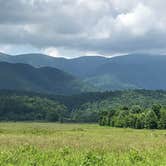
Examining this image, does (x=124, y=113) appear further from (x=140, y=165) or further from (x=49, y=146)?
(x=140, y=165)

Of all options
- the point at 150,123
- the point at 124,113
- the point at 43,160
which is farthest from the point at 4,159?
the point at 124,113

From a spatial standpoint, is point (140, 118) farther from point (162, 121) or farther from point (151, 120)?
point (162, 121)

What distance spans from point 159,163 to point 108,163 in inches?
130

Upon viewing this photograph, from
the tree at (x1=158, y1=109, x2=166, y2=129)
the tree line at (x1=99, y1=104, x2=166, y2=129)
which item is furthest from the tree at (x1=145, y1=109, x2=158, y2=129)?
the tree at (x1=158, y1=109, x2=166, y2=129)

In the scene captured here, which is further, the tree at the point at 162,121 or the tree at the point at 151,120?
the tree at the point at 151,120

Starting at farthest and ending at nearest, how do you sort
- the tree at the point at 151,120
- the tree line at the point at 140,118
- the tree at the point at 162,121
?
1. the tree line at the point at 140,118
2. the tree at the point at 151,120
3. the tree at the point at 162,121

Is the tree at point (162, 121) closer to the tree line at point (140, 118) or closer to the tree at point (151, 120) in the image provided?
the tree line at point (140, 118)

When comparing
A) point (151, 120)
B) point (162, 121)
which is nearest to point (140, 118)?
point (151, 120)

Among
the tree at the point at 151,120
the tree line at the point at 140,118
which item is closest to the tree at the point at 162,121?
the tree line at the point at 140,118

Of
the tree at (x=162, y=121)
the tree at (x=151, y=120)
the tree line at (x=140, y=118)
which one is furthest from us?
the tree line at (x=140, y=118)

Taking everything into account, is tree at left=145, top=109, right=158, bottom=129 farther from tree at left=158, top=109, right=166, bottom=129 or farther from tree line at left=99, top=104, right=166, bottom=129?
tree at left=158, top=109, right=166, bottom=129

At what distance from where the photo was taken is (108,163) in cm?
3055

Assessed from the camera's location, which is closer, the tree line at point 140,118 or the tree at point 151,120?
the tree at point 151,120

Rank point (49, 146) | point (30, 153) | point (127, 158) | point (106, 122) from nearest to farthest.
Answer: point (127, 158) → point (30, 153) → point (49, 146) → point (106, 122)
